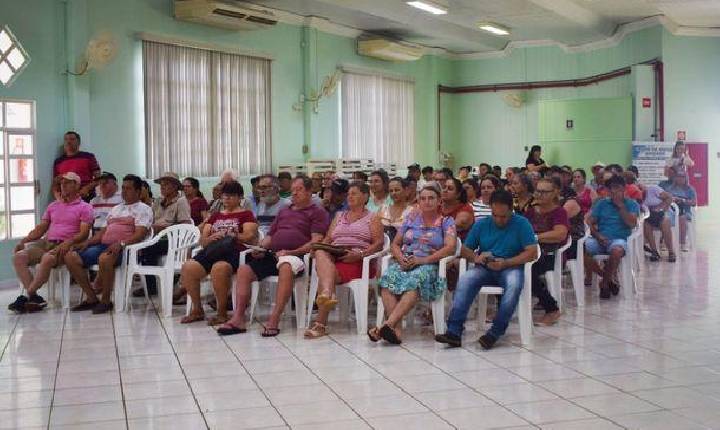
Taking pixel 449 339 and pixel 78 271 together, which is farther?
pixel 78 271

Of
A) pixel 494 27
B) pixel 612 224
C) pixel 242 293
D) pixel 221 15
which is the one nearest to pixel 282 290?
pixel 242 293

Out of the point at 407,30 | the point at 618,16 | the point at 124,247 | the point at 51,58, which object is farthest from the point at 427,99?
the point at 124,247

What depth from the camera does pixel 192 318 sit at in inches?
258

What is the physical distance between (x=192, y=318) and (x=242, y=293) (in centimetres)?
57

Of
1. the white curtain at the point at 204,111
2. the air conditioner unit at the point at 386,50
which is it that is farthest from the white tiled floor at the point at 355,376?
the air conditioner unit at the point at 386,50

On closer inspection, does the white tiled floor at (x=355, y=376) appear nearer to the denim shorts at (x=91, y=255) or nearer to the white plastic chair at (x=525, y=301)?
the white plastic chair at (x=525, y=301)

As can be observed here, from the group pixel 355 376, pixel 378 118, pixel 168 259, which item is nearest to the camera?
pixel 355 376

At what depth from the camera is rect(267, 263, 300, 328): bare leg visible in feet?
20.0

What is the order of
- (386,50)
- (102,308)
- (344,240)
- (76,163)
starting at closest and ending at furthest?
(344,240)
(102,308)
(76,163)
(386,50)

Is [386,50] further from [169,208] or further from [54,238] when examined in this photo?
[54,238]

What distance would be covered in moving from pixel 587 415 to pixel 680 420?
0.41 metres

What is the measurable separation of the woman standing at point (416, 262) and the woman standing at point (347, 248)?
0.25m

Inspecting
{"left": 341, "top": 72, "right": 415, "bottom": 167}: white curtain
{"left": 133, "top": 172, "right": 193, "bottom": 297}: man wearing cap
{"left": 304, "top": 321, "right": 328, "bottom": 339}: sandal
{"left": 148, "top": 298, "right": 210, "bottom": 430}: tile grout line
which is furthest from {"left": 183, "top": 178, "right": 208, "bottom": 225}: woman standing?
{"left": 341, "top": 72, "right": 415, "bottom": 167}: white curtain

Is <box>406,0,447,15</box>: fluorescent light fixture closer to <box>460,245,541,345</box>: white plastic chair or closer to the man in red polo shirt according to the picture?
the man in red polo shirt
